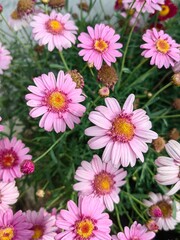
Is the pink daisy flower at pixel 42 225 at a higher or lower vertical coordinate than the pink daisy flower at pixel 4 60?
lower

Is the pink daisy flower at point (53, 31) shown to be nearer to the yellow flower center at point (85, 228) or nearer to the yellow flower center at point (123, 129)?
the yellow flower center at point (123, 129)

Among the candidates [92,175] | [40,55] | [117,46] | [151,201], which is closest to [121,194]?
[151,201]

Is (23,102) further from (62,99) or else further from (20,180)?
(62,99)

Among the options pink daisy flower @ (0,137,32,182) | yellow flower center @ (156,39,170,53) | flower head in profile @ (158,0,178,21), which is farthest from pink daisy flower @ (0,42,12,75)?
flower head in profile @ (158,0,178,21)

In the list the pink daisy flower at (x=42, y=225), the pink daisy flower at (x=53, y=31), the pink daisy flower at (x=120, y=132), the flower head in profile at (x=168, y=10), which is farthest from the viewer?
the flower head in profile at (x=168, y=10)

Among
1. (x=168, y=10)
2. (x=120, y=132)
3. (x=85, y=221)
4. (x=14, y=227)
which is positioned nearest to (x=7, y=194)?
(x=14, y=227)

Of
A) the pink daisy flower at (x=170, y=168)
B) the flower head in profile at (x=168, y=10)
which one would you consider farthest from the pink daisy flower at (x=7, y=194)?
the flower head in profile at (x=168, y=10)

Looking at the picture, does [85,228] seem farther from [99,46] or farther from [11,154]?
[99,46]
